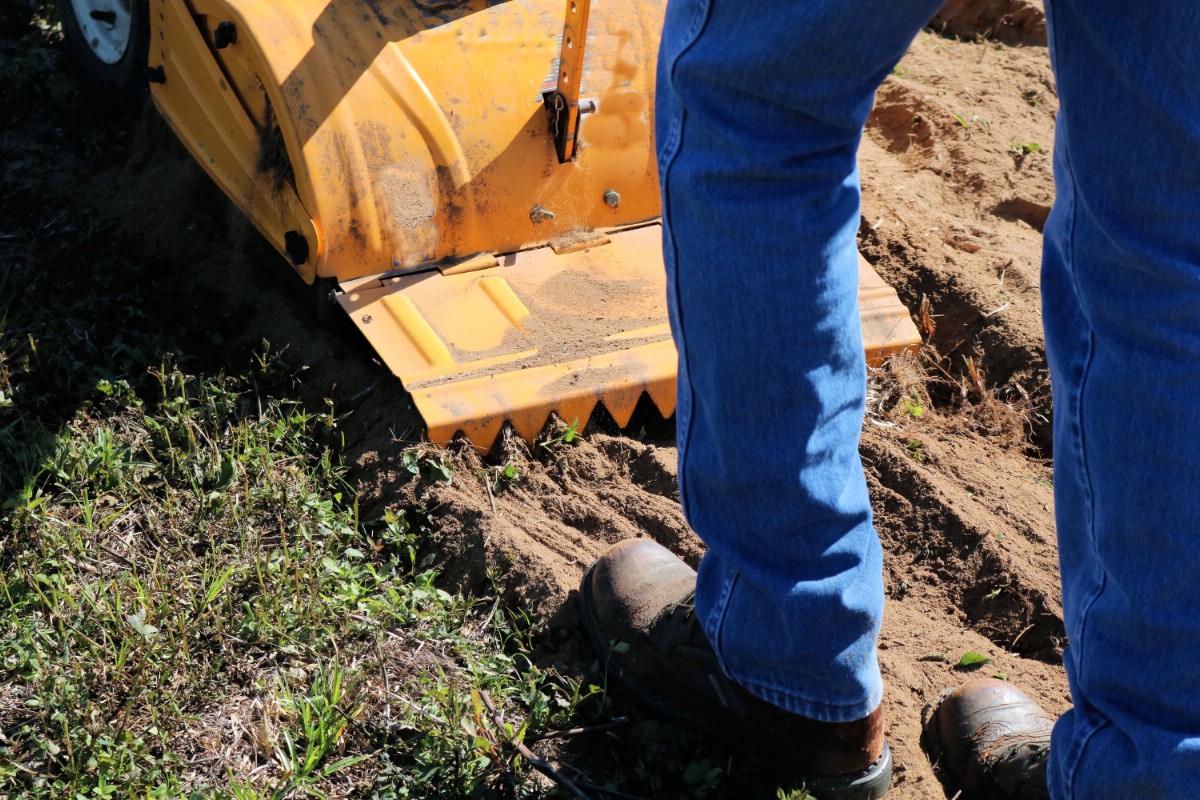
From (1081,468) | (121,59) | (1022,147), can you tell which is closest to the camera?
(1081,468)

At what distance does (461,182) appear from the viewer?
248 cm

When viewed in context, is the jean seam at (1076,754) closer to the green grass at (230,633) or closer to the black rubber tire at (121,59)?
the green grass at (230,633)

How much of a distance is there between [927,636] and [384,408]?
3.63 feet

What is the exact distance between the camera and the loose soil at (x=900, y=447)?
2.12 m

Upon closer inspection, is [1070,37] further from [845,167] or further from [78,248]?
[78,248]

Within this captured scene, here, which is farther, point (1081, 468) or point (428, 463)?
point (428, 463)

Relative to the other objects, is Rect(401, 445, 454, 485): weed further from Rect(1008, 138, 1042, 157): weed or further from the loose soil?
Rect(1008, 138, 1042, 157): weed

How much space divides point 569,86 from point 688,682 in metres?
1.27

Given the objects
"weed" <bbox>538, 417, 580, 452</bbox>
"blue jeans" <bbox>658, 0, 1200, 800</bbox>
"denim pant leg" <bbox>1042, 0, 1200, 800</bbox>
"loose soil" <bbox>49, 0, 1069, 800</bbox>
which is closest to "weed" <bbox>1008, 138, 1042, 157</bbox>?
"loose soil" <bbox>49, 0, 1069, 800</bbox>

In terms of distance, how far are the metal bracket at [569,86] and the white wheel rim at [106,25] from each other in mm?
1270

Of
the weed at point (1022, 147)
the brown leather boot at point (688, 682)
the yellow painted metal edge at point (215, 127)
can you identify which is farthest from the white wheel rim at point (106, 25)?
the weed at point (1022, 147)

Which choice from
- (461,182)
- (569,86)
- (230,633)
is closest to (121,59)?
(461,182)

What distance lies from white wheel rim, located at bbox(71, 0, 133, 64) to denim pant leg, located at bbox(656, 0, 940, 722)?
2.23 metres

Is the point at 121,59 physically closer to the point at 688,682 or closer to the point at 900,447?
the point at 900,447
